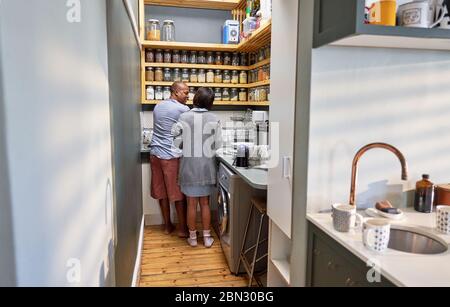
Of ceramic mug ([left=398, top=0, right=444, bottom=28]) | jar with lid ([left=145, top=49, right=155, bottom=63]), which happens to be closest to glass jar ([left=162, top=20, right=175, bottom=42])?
jar with lid ([left=145, top=49, right=155, bottom=63])

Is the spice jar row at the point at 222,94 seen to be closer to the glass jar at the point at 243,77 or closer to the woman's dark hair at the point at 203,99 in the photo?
the glass jar at the point at 243,77

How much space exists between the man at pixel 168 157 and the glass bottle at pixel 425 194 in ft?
7.75

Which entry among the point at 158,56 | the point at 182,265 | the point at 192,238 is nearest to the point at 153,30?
the point at 158,56

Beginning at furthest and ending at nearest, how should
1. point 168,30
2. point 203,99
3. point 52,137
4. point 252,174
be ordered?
point 168,30 < point 203,99 < point 252,174 < point 52,137

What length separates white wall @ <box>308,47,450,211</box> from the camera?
4.87 feet

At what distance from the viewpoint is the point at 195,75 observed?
4051mm

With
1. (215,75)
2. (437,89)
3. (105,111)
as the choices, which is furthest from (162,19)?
(437,89)

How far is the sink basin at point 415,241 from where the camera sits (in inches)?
50.9

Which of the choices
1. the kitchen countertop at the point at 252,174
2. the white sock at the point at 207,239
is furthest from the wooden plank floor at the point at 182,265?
the kitchen countertop at the point at 252,174

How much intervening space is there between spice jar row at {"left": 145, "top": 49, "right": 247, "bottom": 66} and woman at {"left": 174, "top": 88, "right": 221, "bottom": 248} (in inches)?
35.1

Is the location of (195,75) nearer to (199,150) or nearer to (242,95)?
(242,95)

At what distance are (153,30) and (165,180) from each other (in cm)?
A: 170

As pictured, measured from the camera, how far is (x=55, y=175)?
79 centimetres

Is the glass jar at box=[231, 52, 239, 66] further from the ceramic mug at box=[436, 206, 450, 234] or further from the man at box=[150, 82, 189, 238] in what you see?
the ceramic mug at box=[436, 206, 450, 234]
